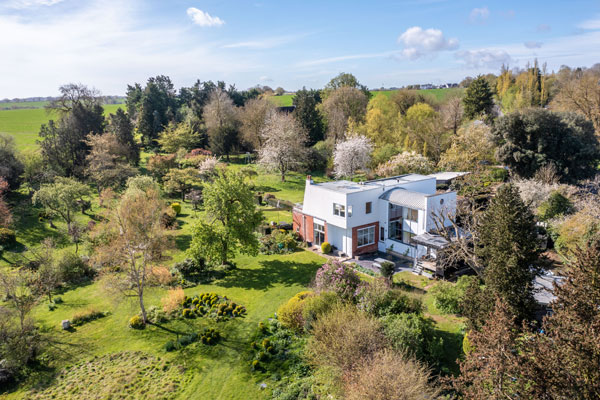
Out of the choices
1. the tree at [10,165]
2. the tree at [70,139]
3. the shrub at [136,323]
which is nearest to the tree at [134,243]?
the shrub at [136,323]

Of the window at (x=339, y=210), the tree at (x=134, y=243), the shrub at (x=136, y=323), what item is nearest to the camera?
the shrub at (x=136, y=323)

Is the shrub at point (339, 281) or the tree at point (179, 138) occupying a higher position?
the tree at point (179, 138)

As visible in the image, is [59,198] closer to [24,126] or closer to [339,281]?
[339,281]

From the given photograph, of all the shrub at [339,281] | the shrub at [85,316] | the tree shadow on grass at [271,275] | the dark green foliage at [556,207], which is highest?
the dark green foliage at [556,207]

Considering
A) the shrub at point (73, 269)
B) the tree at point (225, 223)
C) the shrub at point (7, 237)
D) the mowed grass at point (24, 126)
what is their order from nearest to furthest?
the tree at point (225, 223), the shrub at point (73, 269), the shrub at point (7, 237), the mowed grass at point (24, 126)

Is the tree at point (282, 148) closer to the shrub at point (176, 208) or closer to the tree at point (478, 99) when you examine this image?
the shrub at point (176, 208)

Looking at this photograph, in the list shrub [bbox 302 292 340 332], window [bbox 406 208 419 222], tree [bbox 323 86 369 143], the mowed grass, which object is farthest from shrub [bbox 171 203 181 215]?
the mowed grass

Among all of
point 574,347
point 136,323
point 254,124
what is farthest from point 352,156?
point 574,347

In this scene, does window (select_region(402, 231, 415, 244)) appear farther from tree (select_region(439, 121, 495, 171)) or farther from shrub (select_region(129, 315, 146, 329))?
shrub (select_region(129, 315, 146, 329))
